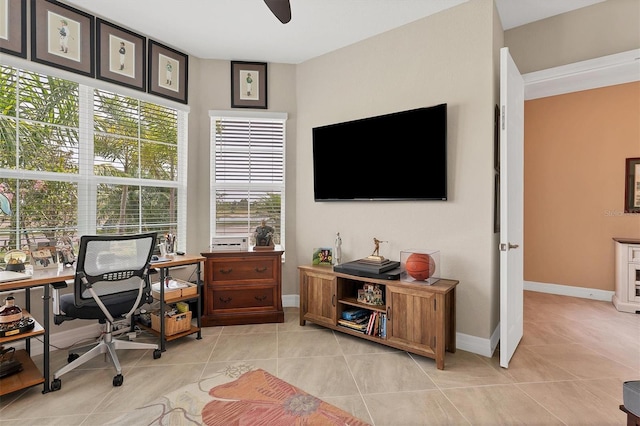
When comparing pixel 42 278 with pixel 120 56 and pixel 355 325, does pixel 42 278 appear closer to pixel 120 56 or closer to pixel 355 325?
pixel 120 56

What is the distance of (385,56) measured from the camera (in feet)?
10.3

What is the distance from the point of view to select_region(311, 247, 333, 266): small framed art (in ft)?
10.7

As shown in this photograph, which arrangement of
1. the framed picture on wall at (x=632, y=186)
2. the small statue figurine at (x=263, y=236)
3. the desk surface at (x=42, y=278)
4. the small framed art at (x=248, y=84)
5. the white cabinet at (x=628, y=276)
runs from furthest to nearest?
the framed picture on wall at (x=632, y=186)
the small framed art at (x=248, y=84)
the white cabinet at (x=628, y=276)
the small statue figurine at (x=263, y=236)
the desk surface at (x=42, y=278)

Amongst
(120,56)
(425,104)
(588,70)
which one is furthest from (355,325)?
(120,56)

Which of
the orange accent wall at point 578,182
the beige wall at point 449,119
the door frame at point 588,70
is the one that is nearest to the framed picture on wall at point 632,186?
the orange accent wall at point 578,182

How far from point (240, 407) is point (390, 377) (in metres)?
1.02

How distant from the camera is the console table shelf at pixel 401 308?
93.7 inches

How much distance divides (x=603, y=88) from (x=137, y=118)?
5398 millimetres

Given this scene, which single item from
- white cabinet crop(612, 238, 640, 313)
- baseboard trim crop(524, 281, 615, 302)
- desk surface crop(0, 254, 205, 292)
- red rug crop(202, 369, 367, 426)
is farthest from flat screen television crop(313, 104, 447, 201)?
baseboard trim crop(524, 281, 615, 302)

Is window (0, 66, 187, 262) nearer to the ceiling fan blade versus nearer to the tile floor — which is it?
the tile floor

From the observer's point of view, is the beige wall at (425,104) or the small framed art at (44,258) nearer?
the small framed art at (44,258)

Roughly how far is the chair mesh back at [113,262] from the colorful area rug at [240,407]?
84cm

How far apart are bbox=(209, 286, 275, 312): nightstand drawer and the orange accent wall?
3.67 m

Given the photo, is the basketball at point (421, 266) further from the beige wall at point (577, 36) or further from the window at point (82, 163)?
the window at point (82, 163)
